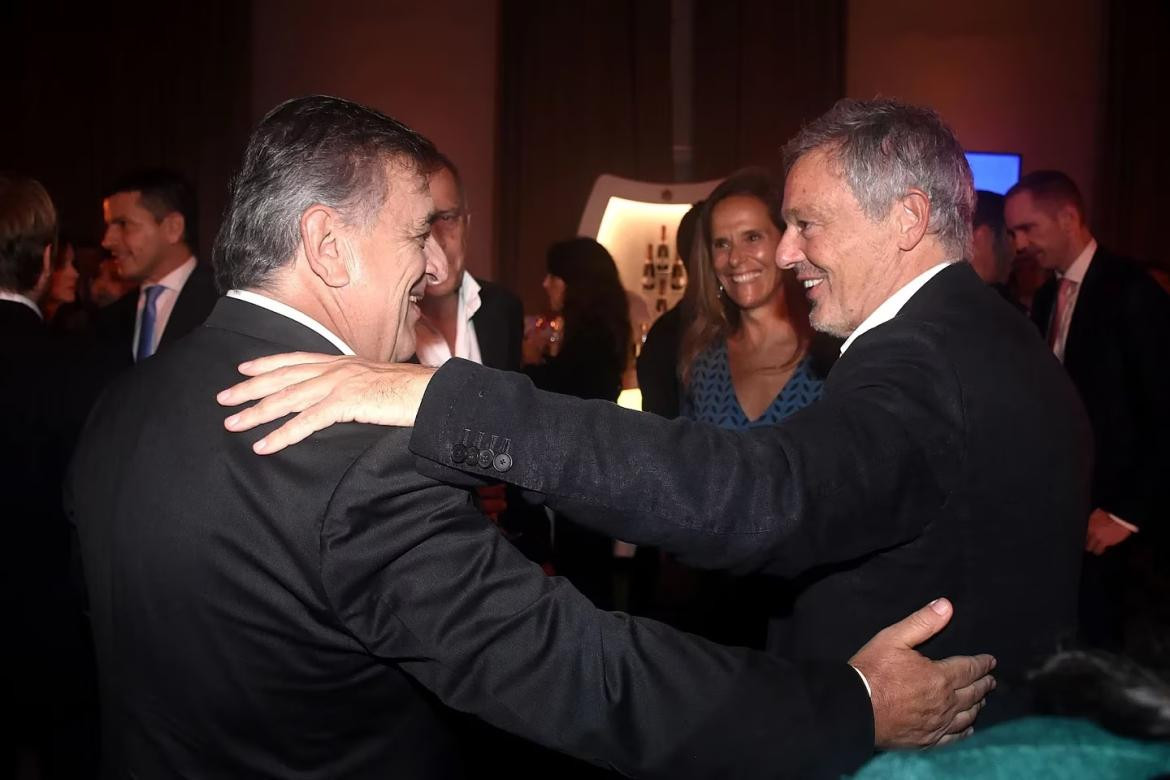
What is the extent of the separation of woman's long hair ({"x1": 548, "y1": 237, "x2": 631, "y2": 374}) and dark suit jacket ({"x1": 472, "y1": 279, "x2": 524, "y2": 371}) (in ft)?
1.18

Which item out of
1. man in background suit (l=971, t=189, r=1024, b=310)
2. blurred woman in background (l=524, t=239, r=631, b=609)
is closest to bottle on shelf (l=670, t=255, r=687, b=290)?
blurred woman in background (l=524, t=239, r=631, b=609)

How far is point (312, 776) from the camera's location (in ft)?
4.05

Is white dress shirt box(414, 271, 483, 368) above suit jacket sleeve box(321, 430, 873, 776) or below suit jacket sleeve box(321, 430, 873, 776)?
above

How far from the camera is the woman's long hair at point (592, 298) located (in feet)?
13.2

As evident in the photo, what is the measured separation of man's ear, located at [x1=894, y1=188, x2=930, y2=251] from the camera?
5.52 ft

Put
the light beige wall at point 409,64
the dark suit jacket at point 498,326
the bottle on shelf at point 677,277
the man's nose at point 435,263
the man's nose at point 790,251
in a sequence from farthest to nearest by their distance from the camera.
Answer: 1. the light beige wall at point 409,64
2. the bottle on shelf at point 677,277
3. the dark suit jacket at point 498,326
4. the man's nose at point 790,251
5. the man's nose at point 435,263

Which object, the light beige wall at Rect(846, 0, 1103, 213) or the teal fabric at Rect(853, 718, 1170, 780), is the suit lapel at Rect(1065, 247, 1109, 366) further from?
the light beige wall at Rect(846, 0, 1103, 213)

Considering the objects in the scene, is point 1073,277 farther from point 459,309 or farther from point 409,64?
point 409,64

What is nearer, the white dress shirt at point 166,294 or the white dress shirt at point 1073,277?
the white dress shirt at point 1073,277

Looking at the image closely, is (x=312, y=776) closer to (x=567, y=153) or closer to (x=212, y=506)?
(x=212, y=506)

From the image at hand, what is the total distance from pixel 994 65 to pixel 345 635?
801 centimetres

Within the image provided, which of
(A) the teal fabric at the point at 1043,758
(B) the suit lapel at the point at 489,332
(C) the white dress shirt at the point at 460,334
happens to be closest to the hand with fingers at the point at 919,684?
(A) the teal fabric at the point at 1043,758

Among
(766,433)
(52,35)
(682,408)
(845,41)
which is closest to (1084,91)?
Answer: (845,41)

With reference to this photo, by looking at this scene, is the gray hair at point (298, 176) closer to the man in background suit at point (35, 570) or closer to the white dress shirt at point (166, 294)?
the man in background suit at point (35, 570)
